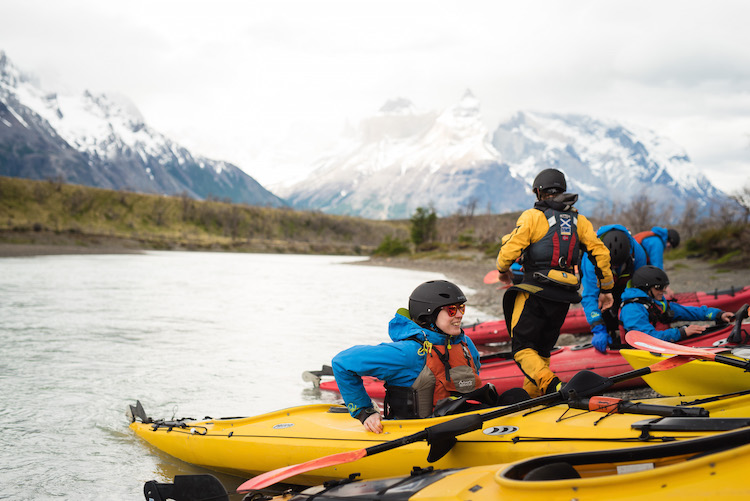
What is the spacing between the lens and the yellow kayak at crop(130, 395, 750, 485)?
327cm

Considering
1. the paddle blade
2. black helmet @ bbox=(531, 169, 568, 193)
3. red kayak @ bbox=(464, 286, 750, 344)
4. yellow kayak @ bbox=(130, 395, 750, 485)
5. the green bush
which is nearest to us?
yellow kayak @ bbox=(130, 395, 750, 485)

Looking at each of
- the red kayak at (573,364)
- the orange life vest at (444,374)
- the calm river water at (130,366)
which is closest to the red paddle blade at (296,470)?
the orange life vest at (444,374)

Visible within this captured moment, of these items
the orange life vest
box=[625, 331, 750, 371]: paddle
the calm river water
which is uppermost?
box=[625, 331, 750, 371]: paddle

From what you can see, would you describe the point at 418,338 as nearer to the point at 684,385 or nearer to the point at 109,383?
the point at 684,385

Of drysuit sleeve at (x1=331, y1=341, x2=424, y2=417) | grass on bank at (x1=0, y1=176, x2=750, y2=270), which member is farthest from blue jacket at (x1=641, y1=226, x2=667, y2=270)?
grass on bank at (x1=0, y1=176, x2=750, y2=270)

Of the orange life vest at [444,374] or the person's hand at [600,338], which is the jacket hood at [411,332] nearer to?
the orange life vest at [444,374]

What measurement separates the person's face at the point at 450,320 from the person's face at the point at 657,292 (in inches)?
134

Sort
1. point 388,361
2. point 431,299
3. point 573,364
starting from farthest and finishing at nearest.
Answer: point 573,364, point 431,299, point 388,361

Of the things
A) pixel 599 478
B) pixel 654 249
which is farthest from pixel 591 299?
pixel 599 478

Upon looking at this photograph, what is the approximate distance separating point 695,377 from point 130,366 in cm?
952

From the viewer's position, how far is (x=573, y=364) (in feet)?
22.6

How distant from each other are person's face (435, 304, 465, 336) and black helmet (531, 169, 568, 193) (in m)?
1.68

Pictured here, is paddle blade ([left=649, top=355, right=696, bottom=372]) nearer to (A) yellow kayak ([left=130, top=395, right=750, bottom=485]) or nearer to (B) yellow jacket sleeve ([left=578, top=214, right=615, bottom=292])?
(A) yellow kayak ([left=130, top=395, right=750, bottom=485])

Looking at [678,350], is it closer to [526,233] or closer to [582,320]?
[526,233]
